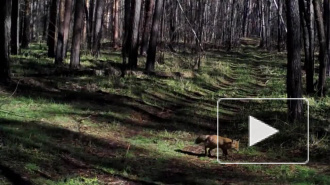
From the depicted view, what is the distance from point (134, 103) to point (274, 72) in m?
15.8

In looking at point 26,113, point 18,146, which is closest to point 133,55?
point 26,113

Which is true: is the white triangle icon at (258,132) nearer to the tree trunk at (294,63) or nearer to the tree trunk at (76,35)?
the tree trunk at (294,63)

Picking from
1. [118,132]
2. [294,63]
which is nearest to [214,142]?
[118,132]

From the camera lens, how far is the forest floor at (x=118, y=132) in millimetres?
6633

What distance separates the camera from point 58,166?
6.54 meters

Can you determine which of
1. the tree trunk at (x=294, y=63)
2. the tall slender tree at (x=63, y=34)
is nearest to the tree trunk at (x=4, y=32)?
the tree trunk at (x=294, y=63)

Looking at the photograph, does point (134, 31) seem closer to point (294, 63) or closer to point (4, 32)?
point (4, 32)

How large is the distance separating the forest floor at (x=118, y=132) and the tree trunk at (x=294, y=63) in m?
0.55

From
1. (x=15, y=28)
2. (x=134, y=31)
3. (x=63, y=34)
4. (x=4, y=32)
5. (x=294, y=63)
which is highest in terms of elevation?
(x=15, y=28)

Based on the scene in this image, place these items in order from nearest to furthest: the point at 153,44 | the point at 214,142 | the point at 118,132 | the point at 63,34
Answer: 1. the point at 214,142
2. the point at 118,132
3. the point at 153,44
4. the point at 63,34

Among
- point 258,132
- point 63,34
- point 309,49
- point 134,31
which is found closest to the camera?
point 258,132

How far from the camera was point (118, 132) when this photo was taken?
961 centimetres

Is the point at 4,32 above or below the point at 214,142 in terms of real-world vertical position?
above

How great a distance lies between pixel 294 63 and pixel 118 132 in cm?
461
